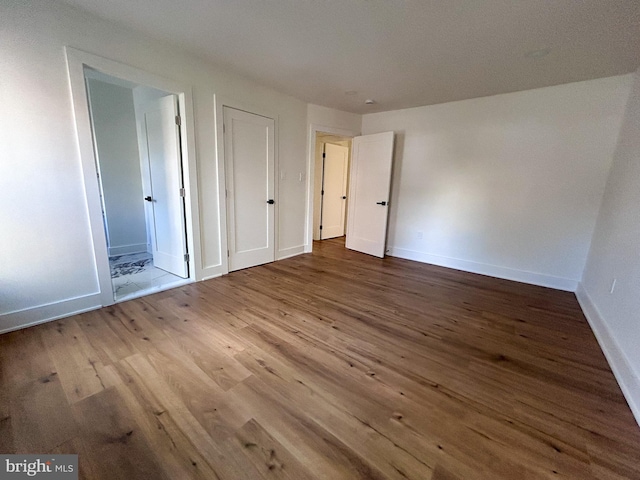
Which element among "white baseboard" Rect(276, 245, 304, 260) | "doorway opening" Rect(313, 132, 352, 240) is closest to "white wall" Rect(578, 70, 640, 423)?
"white baseboard" Rect(276, 245, 304, 260)

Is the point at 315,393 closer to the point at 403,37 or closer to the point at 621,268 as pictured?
the point at 621,268

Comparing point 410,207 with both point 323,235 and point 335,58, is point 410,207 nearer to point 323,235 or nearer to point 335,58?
point 323,235

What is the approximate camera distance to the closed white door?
3.30 meters

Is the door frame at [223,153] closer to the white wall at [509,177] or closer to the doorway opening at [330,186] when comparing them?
the doorway opening at [330,186]

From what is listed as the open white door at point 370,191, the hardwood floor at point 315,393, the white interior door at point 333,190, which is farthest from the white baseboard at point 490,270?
the white interior door at point 333,190

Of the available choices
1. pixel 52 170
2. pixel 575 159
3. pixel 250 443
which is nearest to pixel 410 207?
pixel 575 159

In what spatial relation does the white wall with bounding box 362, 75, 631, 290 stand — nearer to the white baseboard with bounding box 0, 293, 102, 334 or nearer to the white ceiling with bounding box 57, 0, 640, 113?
the white ceiling with bounding box 57, 0, 640, 113

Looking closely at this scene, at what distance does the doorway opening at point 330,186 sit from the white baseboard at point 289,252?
4.32 feet

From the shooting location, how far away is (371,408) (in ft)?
4.80

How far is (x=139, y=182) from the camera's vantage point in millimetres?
4250

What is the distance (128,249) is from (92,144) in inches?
98.2

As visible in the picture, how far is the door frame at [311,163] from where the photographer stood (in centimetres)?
425

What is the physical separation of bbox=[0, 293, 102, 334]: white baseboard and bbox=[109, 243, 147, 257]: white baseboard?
2011 mm

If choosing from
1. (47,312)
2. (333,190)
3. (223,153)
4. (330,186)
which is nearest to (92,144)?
(223,153)
